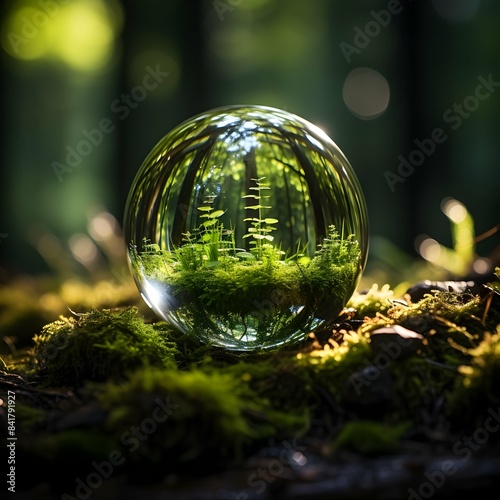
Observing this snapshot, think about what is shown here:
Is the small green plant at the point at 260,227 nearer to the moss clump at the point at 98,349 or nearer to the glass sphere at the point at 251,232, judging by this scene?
the glass sphere at the point at 251,232

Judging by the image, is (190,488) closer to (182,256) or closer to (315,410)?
(315,410)

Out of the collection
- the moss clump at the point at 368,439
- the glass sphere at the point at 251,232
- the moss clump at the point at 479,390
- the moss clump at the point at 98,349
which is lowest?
the moss clump at the point at 98,349

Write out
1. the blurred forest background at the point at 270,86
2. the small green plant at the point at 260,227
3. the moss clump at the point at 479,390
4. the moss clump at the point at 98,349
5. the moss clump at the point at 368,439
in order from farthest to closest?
the blurred forest background at the point at 270,86 < the small green plant at the point at 260,227 < the moss clump at the point at 98,349 < the moss clump at the point at 479,390 < the moss clump at the point at 368,439

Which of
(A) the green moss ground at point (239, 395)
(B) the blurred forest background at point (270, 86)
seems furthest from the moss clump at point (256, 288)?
(B) the blurred forest background at point (270, 86)

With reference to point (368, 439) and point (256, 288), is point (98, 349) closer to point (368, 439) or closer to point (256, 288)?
point (256, 288)

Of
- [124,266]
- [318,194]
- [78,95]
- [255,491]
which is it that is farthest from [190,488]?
[78,95]

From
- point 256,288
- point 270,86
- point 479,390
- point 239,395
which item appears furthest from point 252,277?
point 270,86

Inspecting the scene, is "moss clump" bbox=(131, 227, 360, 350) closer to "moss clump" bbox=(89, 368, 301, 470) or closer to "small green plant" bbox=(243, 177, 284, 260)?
"small green plant" bbox=(243, 177, 284, 260)
